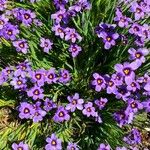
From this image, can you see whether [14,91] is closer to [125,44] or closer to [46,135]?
[46,135]

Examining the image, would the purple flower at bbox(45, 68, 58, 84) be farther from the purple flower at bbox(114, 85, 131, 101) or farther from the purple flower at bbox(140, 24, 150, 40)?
the purple flower at bbox(140, 24, 150, 40)

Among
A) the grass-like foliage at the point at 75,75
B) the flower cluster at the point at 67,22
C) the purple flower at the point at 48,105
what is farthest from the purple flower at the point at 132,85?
the purple flower at the point at 48,105

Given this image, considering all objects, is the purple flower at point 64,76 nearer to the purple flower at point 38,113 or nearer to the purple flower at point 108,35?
the purple flower at point 38,113

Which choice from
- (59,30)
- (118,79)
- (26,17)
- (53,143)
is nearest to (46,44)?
(59,30)

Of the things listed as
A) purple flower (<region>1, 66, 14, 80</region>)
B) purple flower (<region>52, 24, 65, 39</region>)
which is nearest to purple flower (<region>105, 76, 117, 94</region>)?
purple flower (<region>52, 24, 65, 39</region>)

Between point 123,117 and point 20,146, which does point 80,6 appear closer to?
point 123,117
